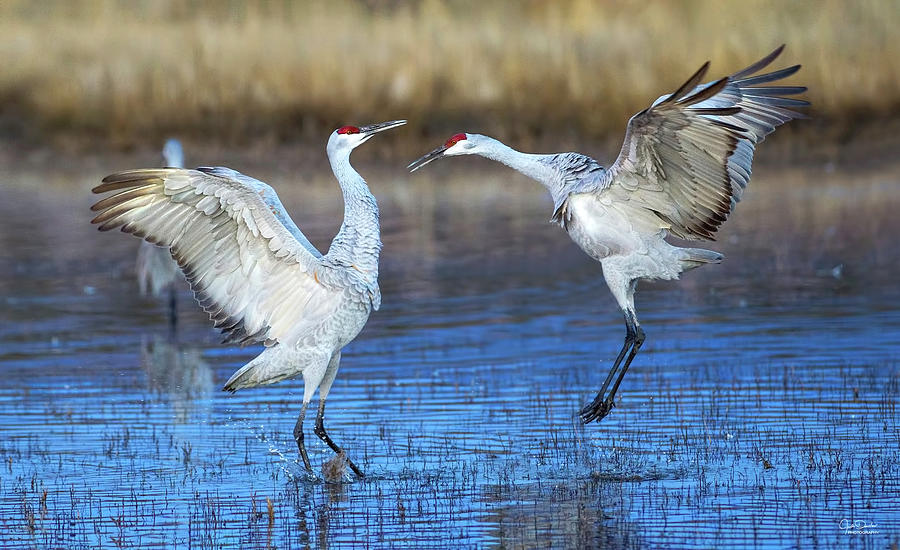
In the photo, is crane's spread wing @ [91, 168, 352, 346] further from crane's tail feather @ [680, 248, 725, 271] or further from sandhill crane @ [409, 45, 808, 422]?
crane's tail feather @ [680, 248, 725, 271]

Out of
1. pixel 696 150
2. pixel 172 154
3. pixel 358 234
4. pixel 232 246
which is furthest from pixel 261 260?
pixel 172 154

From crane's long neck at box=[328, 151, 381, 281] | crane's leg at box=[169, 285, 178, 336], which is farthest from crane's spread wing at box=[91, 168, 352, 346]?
crane's leg at box=[169, 285, 178, 336]

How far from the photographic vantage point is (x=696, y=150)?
28.5 feet

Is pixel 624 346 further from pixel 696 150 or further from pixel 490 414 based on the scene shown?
pixel 696 150

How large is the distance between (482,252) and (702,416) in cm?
879

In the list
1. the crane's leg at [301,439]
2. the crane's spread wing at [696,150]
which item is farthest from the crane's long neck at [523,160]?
the crane's leg at [301,439]

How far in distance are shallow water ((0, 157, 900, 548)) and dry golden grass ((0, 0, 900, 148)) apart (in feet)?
30.7

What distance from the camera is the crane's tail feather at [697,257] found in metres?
9.16

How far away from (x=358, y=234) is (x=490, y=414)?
1.62m

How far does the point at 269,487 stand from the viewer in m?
7.88

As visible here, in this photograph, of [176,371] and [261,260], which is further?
[176,371]

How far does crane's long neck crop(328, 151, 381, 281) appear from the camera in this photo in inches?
331

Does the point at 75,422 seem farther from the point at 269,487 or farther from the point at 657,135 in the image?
the point at 657,135

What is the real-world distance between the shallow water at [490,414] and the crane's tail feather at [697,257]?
2.88 ft
